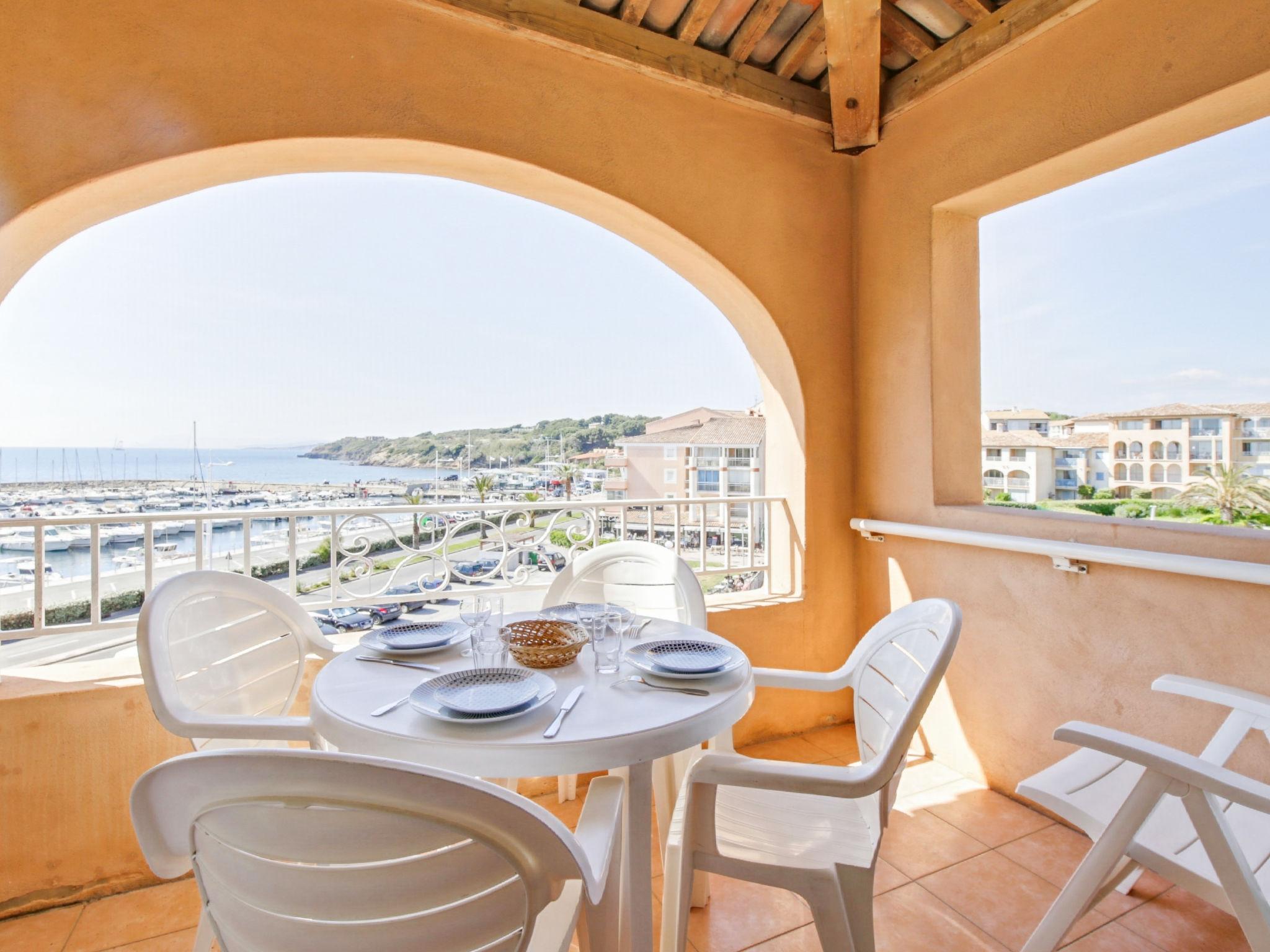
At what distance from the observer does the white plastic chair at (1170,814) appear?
1.12m

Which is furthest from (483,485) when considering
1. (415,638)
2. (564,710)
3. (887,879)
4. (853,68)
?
(853,68)

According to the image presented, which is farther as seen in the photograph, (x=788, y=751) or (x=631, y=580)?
(x=788, y=751)

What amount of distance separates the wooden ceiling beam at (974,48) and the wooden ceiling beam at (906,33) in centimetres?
5

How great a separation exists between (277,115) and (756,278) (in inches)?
72.6

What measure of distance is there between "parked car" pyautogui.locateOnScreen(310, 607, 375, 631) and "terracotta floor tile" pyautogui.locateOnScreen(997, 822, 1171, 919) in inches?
90.4

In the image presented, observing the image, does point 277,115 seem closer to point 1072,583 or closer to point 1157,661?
point 1072,583

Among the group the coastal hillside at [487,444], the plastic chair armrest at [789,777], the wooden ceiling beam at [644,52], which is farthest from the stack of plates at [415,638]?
the wooden ceiling beam at [644,52]

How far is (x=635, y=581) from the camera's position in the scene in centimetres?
213

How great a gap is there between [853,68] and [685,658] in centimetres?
230

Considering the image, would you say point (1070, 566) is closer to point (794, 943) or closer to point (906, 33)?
point (794, 943)

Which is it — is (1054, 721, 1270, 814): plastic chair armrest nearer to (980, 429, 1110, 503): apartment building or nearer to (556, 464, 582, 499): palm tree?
(980, 429, 1110, 503): apartment building

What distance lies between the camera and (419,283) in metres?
8.02

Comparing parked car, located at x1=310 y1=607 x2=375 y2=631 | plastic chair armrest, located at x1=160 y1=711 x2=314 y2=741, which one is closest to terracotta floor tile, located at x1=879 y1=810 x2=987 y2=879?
plastic chair armrest, located at x1=160 y1=711 x2=314 y2=741

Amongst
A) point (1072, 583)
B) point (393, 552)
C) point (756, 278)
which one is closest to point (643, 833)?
point (393, 552)
